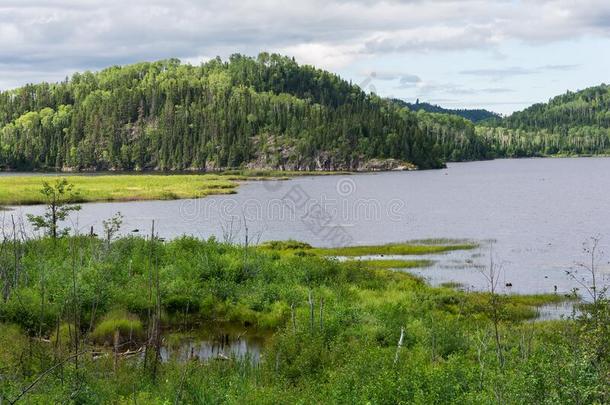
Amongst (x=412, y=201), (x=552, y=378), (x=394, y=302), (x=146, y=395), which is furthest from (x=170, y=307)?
(x=412, y=201)

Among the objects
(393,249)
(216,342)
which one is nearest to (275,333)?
(216,342)

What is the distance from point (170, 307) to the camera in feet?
115

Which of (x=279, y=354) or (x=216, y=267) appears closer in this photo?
(x=279, y=354)

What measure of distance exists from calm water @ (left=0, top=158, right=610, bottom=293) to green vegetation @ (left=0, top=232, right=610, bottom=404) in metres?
8.24

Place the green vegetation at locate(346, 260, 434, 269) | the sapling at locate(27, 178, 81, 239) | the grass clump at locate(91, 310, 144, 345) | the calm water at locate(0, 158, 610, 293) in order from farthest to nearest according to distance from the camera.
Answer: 1. the calm water at locate(0, 158, 610, 293)
2. the green vegetation at locate(346, 260, 434, 269)
3. the sapling at locate(27, 178, 81, 239)
4. the grass clump at locate(91, 310, 144, 345)

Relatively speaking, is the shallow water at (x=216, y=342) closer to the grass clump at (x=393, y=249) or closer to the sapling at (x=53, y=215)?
the sapling at (x=53, y=215)

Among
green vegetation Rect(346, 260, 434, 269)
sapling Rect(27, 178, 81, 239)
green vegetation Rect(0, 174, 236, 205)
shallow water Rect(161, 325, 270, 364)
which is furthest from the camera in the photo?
green vegetation Rect(0, 174, 236, 205)

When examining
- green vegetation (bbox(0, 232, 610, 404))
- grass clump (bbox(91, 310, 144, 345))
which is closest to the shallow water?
green vegetation (bbox(0, 232, 610, 404))

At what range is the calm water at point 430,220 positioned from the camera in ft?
178

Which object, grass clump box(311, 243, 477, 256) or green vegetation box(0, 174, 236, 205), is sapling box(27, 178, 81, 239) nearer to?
grass clump box(311, 243, 477, 256)

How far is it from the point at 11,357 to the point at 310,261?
23.2 m

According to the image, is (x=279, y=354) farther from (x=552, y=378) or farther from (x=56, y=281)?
(x=56, y=281)

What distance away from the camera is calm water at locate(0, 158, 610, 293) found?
178ft

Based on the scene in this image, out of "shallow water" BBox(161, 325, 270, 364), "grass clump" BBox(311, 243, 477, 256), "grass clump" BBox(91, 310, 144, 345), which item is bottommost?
"shallow water" BBox(161, 325, 270, 364)
